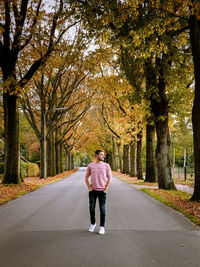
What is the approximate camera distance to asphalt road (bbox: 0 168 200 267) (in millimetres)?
4027

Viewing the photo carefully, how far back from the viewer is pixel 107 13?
9.39m

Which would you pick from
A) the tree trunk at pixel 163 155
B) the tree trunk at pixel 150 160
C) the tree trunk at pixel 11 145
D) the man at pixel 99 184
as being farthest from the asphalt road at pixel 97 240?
the tree trunk at pixel 150 160

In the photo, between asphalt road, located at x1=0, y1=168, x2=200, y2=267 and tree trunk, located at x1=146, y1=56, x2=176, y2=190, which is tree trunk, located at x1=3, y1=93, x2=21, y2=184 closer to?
asphalt road, located at x1=0, y1=168, x2=200, y2=267

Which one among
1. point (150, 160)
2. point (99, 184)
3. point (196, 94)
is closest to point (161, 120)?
point (196, 94)

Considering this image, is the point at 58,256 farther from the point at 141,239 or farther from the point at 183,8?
the point at 183,8

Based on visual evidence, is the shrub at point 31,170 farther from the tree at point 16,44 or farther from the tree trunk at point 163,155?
the tree trunk at point 163,155

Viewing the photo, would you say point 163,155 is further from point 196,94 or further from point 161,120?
point 196,94

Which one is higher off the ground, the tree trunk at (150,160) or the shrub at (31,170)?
the tree trunk at (150,160)

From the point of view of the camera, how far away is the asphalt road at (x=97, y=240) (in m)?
A: 4.03

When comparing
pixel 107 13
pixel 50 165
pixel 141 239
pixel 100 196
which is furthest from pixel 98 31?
pixel 50 165

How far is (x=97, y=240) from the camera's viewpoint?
5.05 m

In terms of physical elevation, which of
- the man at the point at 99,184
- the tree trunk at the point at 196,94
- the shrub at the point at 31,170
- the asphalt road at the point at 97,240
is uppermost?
the tree trunk at the point at 196,94

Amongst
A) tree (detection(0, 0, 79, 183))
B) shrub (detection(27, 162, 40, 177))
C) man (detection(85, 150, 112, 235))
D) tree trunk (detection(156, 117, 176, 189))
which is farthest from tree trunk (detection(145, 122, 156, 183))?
man (detection(85, 150, 112, 235))

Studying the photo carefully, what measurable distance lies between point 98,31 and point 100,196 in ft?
27.7
